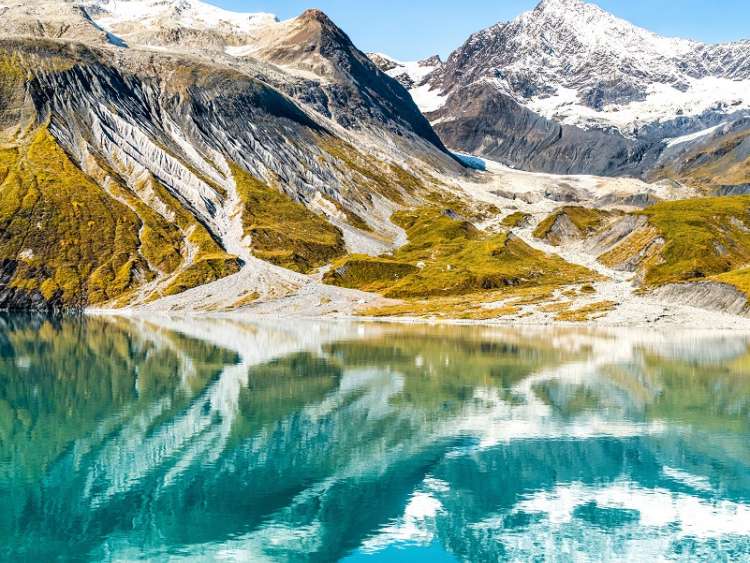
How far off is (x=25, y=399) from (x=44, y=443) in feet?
76.3

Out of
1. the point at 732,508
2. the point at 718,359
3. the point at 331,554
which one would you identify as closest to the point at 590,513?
the point at 732,508

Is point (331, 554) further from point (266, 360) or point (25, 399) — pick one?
point (266, 360)

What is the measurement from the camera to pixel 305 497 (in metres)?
50.8

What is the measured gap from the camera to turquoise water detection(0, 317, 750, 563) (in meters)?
44.2

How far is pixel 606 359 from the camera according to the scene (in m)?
124

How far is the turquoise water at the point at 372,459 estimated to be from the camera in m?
44.2

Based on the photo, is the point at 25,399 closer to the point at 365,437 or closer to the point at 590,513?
the point at 365,437

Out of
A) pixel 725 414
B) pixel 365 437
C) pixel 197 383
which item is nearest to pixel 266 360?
pixel 197 383

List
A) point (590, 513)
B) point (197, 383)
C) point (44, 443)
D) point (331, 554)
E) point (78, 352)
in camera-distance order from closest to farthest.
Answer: point (331, 554), point (590, 513), point (44, 443), point (197, 383), point (78, 352)

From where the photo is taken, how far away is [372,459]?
61.0 m

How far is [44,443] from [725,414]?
68875 mm

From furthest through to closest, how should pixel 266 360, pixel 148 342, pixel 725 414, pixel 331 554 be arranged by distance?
pixel 148 342 < pixel 266 360 < pixel 725 414 < pixel 331 554

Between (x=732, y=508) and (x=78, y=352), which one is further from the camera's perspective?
(x=78, y=352)

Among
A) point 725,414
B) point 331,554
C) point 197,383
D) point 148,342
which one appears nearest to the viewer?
point 331,554
